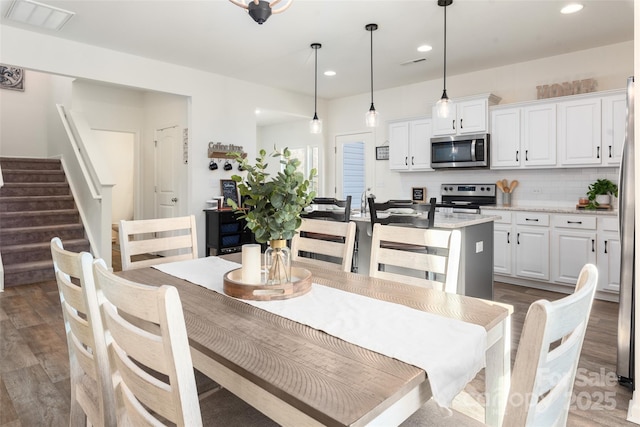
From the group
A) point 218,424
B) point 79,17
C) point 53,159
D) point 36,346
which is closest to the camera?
point 218,424

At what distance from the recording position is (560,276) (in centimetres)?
413

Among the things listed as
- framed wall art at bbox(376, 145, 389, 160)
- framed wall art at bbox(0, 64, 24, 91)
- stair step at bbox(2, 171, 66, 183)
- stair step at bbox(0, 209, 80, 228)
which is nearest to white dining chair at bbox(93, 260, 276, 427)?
stair step at bbox(0, 209, 80, 228)

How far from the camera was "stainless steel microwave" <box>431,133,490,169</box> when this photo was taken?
4.81m

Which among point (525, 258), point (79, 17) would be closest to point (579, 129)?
point (525, 258)

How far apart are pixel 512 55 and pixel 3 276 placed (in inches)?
252

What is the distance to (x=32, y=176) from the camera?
19.7ft

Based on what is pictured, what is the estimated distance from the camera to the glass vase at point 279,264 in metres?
1.56

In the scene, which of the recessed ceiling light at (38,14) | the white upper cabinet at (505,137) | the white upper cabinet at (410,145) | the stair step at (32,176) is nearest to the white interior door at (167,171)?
the stair step at (32,176)

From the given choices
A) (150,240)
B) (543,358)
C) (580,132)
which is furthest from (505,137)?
(543,358)

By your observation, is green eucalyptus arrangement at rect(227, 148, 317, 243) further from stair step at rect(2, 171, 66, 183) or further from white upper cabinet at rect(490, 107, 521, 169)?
stair step at rect(2, 171, 66, 183)

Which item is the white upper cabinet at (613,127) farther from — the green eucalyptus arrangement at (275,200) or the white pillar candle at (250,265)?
the white pillar candle at (250,265)

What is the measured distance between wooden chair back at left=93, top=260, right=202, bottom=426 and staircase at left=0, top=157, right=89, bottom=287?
15.3ft

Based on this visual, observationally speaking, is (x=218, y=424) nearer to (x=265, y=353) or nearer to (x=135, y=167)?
(x=265, y=353)

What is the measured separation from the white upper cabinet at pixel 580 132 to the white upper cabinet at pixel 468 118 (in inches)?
31.3
